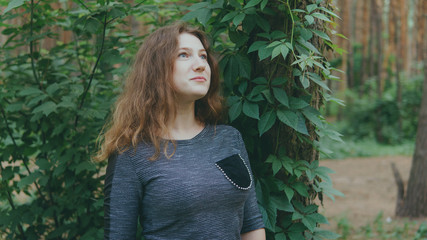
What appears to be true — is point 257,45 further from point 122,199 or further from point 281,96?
point 122,199

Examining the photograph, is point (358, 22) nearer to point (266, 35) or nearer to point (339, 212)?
point (339, 212)

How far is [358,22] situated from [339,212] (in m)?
25.9

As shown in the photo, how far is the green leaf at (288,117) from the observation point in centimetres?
213

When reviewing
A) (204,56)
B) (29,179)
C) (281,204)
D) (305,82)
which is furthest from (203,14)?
(29,179)

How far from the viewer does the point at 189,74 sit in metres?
1.92

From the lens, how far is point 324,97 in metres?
2.47

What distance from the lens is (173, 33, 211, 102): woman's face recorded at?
191 cm

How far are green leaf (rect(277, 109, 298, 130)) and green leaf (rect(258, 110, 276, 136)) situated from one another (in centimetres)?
4

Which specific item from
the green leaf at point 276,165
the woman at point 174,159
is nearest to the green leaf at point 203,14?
the woman at point 174,159

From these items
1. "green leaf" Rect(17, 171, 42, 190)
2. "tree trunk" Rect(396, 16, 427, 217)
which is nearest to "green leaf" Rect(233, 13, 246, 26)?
"green leaf" Rect(17, 171, 42, 190)

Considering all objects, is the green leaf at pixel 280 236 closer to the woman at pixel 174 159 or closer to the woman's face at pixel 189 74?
the woman at pixel 174 159

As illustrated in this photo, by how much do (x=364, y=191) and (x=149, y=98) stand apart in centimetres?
798

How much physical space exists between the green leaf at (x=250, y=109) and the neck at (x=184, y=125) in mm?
288

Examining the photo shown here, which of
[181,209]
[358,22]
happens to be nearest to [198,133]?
[181,209]
